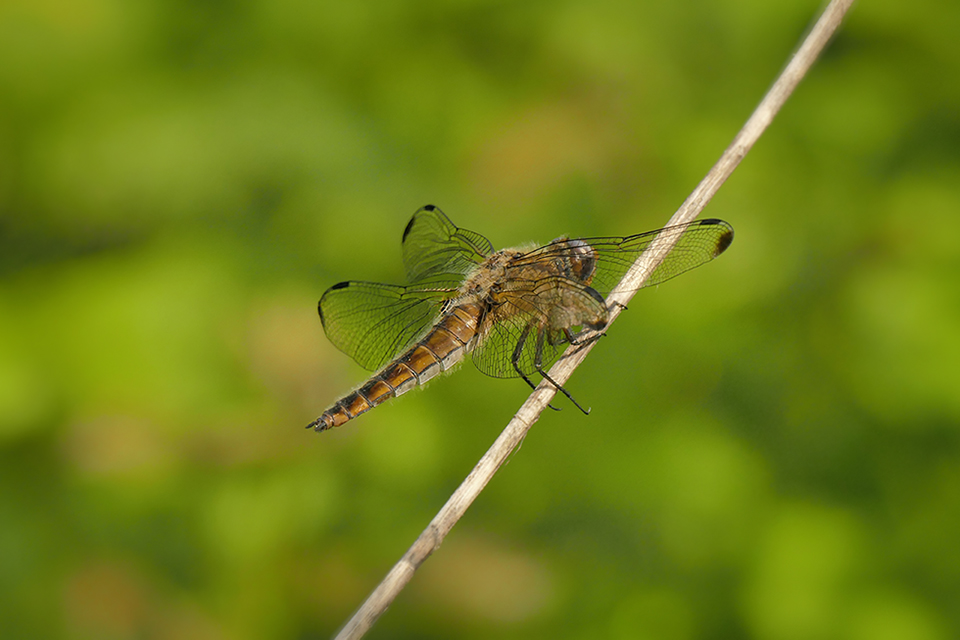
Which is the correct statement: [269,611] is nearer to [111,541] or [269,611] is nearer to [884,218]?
[111,541]

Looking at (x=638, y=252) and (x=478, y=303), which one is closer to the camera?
(x=638, y=252)

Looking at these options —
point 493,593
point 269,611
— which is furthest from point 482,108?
point 269,611

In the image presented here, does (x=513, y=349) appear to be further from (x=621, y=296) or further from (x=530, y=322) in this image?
(x=621, y=296)

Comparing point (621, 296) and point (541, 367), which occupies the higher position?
point (621, 296)

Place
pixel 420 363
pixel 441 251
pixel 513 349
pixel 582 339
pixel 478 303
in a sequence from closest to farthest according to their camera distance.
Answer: pixel 582 339
pixel 513 349
pixel 420 363
pixel 478 303
pixel 441 251

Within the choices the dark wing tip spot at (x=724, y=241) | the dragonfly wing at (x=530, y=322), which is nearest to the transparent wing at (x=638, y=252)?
the dark wing tip spot at (x=724, y=241)

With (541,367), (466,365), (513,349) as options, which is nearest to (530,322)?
(513,349)

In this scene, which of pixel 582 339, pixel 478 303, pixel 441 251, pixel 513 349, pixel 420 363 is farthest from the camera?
pixel 441 251
